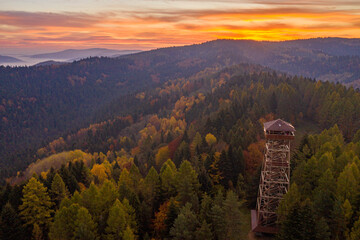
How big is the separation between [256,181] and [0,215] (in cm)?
3798

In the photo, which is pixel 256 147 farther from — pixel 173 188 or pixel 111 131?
pixel 111 131

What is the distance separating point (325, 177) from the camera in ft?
136

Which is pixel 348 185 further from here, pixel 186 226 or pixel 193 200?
pixel 186 226

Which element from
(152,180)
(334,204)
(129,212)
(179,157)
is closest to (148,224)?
(129,212)

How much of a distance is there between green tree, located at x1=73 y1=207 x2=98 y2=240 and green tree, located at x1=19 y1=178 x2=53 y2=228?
788 centimetres

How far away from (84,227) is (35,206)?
1110 centimetres

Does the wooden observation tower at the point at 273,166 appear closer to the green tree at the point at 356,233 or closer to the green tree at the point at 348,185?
the green tree at the point at 348,185

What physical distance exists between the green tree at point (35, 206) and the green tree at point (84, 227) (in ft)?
25.9

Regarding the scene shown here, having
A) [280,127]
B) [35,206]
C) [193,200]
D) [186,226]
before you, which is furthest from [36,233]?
[280,127]

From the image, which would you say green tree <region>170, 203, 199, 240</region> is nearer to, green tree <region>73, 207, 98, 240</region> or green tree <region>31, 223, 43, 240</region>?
green tree <region>73, 207, 98, 240</region>

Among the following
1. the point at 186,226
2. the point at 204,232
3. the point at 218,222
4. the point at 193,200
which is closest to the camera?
the point at 204,232

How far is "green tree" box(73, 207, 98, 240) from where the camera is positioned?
115ft

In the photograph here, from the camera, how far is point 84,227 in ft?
116

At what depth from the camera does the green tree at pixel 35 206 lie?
41.7 m
